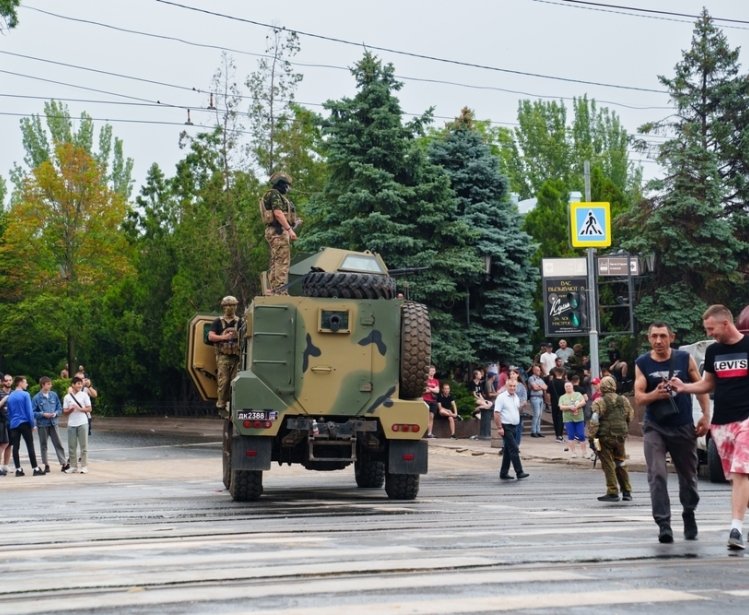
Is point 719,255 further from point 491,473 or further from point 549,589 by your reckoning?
point 549,589

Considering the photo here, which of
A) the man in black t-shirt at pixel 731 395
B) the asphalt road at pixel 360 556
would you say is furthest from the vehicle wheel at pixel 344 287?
the man in black t-shirt at pixel 731 395

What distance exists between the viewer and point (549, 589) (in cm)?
814

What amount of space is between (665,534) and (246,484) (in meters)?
7.27

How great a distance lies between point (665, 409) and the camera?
37.4ft

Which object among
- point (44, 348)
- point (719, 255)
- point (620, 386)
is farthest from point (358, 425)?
point (44, 348)

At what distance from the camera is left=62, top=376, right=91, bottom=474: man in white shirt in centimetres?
2656

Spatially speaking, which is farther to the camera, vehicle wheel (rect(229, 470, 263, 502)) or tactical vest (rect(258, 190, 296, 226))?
tactical vest (rect(258, 190, 296, 226))

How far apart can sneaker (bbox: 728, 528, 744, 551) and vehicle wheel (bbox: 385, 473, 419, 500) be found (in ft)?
24.2

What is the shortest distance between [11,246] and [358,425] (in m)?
55.0

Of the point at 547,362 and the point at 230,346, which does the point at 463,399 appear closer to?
the point at 547,362

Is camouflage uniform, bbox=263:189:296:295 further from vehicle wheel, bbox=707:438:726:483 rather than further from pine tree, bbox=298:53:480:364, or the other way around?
pine tree, bbox=298:53:480:364

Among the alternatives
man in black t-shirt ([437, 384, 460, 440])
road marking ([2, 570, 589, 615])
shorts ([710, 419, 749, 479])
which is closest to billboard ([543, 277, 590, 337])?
man in black t-shirt ([437, 384, 460, 440])

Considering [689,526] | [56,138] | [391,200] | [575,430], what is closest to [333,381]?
[689,526]

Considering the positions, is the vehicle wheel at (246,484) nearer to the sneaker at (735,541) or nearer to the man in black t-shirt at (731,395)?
the man in black t-shirt at (731,395)
